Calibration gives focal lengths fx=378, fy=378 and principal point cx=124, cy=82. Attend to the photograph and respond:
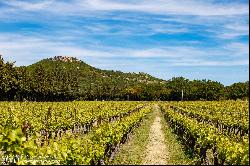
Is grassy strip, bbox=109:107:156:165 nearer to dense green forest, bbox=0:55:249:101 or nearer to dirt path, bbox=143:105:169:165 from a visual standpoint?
dirt path, bbox=143:105:169:165

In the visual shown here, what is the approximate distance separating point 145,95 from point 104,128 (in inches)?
4801

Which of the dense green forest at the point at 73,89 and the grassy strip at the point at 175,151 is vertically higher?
the dense green forest at the point at 73,89

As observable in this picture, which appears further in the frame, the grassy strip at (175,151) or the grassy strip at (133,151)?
the grassy strip at (175,151)

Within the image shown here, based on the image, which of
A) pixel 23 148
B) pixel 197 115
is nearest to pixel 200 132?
pixel 23 148

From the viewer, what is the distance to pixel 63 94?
111125 millimetres

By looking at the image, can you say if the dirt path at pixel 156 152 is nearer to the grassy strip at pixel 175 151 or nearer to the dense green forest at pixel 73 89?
the grassy strip at pixel 175 151

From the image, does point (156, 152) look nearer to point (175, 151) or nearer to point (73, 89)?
point (175, 151)

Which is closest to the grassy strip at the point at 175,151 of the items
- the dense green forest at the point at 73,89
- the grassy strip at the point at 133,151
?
the grassy strip at the point at 133,151

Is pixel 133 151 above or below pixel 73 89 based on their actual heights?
below

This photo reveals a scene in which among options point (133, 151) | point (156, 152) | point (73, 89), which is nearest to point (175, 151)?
point (156, 152)

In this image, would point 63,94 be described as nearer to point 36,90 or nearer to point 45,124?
point 36,90

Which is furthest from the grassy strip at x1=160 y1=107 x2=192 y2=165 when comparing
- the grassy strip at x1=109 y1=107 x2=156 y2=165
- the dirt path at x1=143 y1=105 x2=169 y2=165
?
the grassy strip at x1=109 y1=107 x2=156 y2=165

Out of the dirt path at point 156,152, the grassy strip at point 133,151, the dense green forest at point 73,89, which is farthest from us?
the dense green forest at point 73,89

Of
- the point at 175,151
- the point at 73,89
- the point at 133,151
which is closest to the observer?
the point at 133,151
